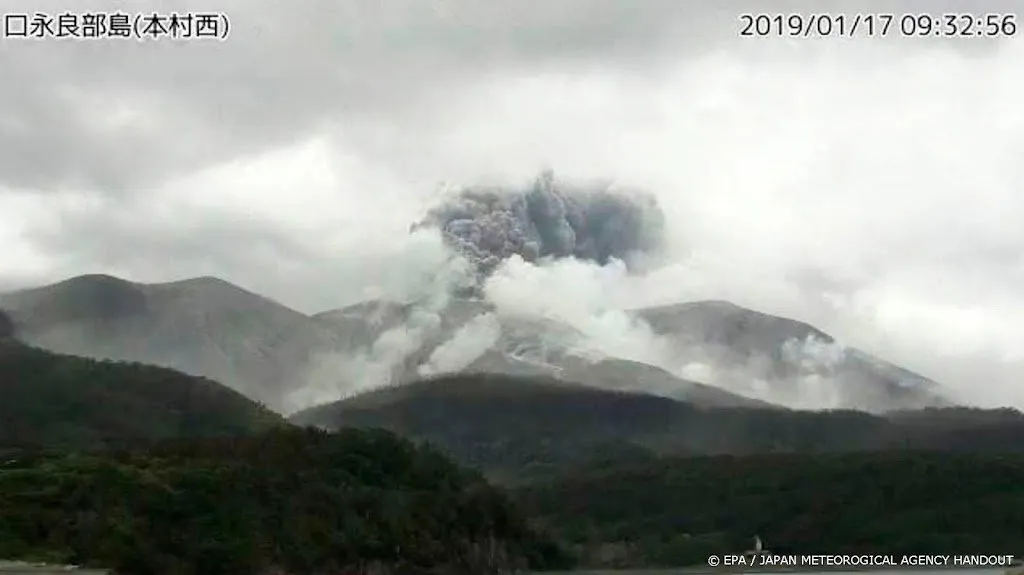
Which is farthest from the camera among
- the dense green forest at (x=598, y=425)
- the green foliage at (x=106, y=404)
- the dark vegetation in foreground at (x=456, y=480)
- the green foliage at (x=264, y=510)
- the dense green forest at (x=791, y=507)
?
the dense green forest at (x=598, y=425)

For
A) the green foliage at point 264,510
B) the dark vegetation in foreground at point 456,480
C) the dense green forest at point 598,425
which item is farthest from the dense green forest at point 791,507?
the dense green forest at point 598,425

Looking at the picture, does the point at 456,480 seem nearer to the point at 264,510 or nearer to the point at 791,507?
the point at 264,510

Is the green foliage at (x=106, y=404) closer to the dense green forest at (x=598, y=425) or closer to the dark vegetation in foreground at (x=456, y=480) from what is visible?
the dark vegetation in foreground at (x=456, y=480)

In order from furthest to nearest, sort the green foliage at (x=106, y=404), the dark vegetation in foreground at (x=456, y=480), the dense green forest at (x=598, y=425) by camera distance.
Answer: the dense green forest at (x=598, y=425) < the green foliage at (x=106, y=404) < the dark vegetation in foreground at (x=456, y=480)

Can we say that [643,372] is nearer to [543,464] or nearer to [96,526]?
[543,464]

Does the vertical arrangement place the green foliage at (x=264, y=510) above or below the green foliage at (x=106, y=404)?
below

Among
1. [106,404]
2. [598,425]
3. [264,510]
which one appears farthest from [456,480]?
[598,425]
